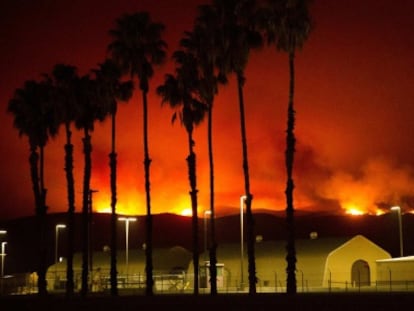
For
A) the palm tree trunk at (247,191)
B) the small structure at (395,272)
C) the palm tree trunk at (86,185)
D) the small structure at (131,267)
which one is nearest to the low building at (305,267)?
the small structure at (395,272)

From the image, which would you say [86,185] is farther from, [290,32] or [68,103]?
[290,32]

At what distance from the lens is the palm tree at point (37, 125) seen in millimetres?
73750

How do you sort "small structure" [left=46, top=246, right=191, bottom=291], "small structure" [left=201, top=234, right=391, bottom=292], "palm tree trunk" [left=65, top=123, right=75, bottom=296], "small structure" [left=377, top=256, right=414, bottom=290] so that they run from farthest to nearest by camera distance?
"small structure" [left=46, top=246, right=191, bottom=291]
"small structure" [left=201, top=234, right=391, bottom=292]
"small structure" [left=377, top=256, right=414, bottom=290]
"palm tree trunk" [left=65, top=123, right=75, bottom=296]

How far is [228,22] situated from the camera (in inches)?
2302

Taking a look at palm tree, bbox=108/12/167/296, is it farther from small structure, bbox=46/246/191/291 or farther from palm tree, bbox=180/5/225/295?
small structure, bbox=46/246/191/291

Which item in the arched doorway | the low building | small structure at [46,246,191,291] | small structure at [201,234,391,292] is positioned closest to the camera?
the low building

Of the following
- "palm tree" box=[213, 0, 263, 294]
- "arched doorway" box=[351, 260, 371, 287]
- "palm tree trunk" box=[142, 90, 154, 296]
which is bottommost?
"arched doorway" box=[351, 260, 371, 287]

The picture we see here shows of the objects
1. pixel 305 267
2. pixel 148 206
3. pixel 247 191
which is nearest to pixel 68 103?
pixel 148 206

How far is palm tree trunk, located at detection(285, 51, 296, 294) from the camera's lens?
171 feet

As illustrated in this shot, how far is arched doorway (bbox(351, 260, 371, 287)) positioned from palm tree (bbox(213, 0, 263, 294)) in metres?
30.4

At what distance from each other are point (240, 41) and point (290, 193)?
12.3 m

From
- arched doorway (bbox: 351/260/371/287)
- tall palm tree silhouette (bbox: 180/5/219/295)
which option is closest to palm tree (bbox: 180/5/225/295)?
tall palm tree silhouette (bbox: 180/5/219/295)

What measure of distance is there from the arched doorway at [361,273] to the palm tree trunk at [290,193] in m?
33.5

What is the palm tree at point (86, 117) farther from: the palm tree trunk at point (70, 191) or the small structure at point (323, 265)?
the small structure at point (323, 265)
